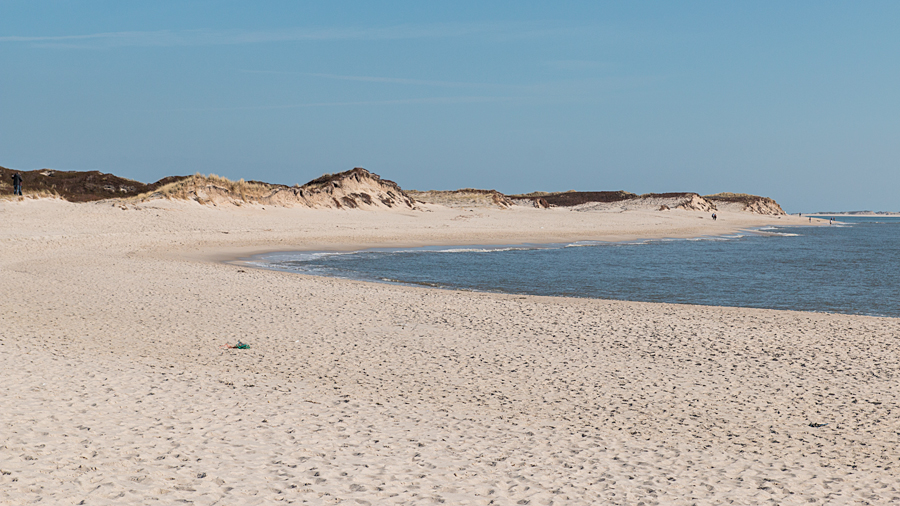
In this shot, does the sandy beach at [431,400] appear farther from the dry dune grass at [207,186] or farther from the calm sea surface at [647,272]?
the dry dune grass at [207,186]

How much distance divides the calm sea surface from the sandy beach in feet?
9.51

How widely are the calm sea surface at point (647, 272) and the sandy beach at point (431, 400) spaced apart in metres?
2.90

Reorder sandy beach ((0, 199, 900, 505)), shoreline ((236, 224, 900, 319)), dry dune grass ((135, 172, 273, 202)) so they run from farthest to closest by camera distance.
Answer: dry dune grass ((135, 172, 273, 202)) → shoreline ((236, 224, 900, 319)) → sandy beach ((0, 199, 900, 505))

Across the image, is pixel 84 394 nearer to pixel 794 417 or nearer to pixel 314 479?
pixel 314 479

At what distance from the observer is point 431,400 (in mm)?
6996

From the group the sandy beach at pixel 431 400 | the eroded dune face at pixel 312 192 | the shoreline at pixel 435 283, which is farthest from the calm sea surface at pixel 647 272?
the eroded dune face at pixel 312 192

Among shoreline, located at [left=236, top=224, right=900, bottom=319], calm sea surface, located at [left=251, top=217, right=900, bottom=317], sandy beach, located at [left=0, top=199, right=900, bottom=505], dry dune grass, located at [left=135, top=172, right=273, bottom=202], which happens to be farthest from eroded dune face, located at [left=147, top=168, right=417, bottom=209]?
sandy beach, located at [left=0, top=199, right=900, bottom=505]

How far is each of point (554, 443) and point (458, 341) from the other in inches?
167

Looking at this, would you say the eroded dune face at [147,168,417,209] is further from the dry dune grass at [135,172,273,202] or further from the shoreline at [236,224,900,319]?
the shoreline at [236,224,900,319]

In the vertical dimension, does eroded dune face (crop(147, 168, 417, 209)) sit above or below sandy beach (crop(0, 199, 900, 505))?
above

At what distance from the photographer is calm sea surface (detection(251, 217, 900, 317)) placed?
16250mm

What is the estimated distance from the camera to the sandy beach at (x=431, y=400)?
4.83 m

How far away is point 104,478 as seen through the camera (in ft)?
15.3

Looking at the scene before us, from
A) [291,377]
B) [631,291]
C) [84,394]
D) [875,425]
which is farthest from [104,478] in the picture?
[631,291]
